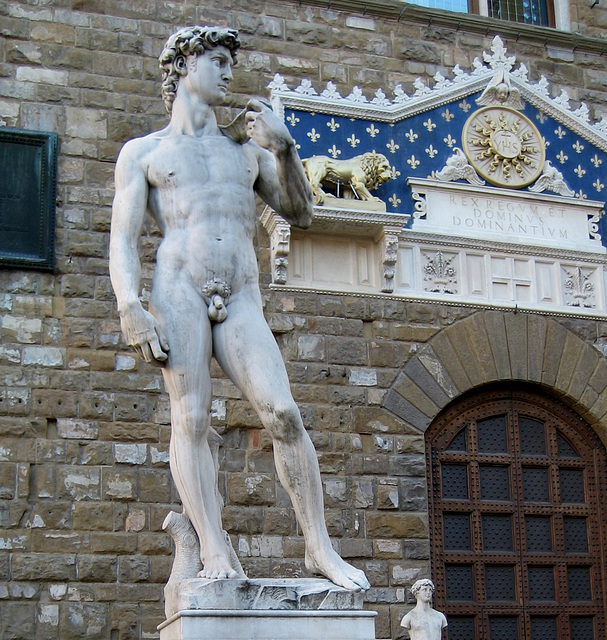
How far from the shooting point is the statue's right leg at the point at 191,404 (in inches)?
219

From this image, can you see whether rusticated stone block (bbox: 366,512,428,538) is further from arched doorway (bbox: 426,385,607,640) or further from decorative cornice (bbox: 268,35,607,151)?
decorative cornice (bbox: 268,35,607,151)

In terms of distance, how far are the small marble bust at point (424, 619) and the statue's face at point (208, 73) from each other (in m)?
4.12

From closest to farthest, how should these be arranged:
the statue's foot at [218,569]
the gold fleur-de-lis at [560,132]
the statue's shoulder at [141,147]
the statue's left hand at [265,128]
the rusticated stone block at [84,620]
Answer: the statue's foot at [218,569]
the statue's left hand at [265,128]
the statue's shoulder at [141,147]
the rusticated stone block at [84,620]
the gold fleur-de-lis at [560,132]

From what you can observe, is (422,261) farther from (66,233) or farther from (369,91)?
(66,233)

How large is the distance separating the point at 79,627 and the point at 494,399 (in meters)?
4.22

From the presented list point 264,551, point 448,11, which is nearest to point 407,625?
point 264,551

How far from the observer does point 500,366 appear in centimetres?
1069

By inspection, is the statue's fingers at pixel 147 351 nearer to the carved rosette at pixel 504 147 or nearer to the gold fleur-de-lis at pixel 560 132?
the carved rosette at pixel 504 147

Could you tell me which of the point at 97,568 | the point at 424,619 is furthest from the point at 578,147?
the point at 97,568

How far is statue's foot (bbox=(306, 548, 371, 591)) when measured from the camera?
5344 mm

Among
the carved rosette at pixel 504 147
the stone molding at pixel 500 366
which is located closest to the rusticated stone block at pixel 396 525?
the stone molding at pixel 500 366

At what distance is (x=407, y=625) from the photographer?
868cm

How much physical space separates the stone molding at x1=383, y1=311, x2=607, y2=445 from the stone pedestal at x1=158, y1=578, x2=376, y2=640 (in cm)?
510

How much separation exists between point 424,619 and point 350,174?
13.2 ft
